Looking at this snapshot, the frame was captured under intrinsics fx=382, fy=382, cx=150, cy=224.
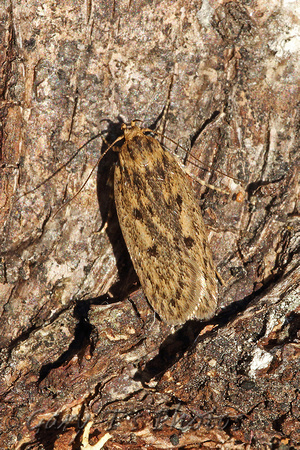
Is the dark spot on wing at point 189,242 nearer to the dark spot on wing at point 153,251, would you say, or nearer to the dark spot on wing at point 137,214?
the dark spot on wing at point 153,251

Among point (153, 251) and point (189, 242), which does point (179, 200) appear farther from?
point (153, 251)

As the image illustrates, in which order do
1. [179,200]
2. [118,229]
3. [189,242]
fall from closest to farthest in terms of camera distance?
[189,242] → [179,200] → [118,229]

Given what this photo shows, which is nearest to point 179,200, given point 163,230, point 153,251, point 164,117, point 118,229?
point 163,230

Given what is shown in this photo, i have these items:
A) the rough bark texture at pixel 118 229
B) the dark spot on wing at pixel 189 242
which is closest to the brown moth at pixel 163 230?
the dark spot on wing at pixel 189 242

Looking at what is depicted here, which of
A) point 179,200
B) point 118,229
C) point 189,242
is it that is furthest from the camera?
point 118,229

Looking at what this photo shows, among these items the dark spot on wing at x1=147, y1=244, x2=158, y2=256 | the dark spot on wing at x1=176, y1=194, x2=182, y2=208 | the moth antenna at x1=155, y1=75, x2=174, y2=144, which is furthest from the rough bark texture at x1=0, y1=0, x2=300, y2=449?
the dark spot on wing at x1=147, y1=244, x2=158, y2=256

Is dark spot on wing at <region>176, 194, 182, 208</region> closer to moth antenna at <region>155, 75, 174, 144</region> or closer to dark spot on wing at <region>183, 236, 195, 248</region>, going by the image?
dark spot on wing at <region>183, 236, 195, 248</region>
